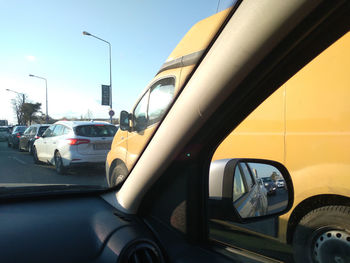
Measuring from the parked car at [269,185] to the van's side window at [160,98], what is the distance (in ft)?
2.64

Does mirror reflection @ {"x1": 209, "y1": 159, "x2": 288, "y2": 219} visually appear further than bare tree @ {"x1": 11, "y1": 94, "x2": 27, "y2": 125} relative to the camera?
No

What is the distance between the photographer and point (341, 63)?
7.30ft

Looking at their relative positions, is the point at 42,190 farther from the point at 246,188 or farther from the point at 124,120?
the point at 246,188

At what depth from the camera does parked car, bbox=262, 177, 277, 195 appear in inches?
66.1

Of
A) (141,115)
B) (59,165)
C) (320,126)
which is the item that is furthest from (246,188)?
(59,165)

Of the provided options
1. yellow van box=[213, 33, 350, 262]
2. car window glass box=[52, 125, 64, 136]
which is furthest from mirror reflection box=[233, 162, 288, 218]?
car window glass box=[52, 125, 64, 136]

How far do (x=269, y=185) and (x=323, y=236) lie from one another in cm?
82

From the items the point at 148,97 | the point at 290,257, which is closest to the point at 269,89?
the point at 148,97

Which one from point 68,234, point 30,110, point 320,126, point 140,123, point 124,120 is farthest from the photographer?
point 30,110

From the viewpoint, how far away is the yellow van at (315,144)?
2092mm

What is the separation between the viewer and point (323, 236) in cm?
207

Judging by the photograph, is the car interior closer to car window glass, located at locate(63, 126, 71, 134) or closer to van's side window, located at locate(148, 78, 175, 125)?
van's side window, located at locate(148, 78, 175, 125)

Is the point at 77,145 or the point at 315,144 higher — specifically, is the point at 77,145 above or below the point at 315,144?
below

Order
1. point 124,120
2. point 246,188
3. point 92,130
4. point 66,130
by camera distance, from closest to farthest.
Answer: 1. point 246,188
2. point 124,120
3. point 92,130
4. point 66,130
